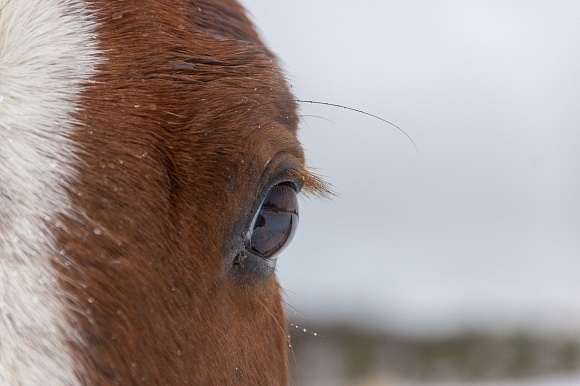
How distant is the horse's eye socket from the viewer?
1792 mm

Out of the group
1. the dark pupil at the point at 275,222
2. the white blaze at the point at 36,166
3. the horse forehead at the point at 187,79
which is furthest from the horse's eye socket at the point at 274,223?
the white blaze at the point at 36,166

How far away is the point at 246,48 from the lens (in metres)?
1.94

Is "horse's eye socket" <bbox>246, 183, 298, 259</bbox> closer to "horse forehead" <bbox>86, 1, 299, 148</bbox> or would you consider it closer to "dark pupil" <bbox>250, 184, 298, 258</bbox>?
"dark pupil" <bbox>250, 184, 298, 258</bbox>

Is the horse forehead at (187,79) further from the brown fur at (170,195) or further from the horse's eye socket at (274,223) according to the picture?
the horse's eye socket at (274,223)

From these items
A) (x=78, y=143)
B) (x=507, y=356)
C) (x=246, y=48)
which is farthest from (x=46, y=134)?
(x=507, y=356)

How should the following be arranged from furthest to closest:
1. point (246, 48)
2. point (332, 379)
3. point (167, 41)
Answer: point (332, 379)
point (246, 48)
point (167, 41)

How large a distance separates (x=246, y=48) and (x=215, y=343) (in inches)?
31.1

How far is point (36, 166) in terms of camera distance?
145 centimetres

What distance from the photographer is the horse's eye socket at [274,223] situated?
1.79 meters

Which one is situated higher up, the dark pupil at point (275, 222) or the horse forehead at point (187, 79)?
the horse forehead at point (187, 79)

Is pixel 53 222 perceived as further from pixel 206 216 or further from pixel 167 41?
pixel 167 41

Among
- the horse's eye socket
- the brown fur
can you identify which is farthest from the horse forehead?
the horse's eye socket

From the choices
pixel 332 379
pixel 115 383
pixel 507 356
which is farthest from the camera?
pixel 507 356

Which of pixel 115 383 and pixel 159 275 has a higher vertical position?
pixel 159 275
